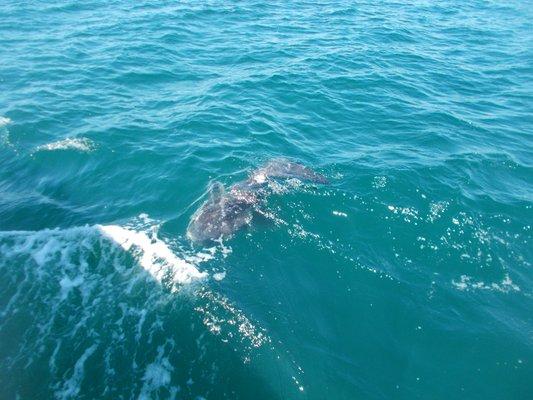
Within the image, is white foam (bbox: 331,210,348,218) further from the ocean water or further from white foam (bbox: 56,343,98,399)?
white foam (bbox: 56,343,98,399)

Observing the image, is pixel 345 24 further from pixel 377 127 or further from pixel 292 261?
pixel 292 261

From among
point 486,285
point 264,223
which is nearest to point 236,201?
point 264,223

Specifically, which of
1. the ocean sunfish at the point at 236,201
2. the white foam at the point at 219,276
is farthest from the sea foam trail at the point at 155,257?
the ocean sunfish at the point at 236,201

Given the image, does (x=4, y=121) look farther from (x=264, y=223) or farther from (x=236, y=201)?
(x=264, y=223)

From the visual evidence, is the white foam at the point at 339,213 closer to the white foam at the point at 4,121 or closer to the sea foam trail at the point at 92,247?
the sea foam trail at the point at 92,247

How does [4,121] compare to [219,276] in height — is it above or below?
above

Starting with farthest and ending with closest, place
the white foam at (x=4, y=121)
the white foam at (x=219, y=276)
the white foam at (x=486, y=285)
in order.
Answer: the white foam at (x=4, y=121)
the white foam at (x=219, y=276)
the white foam at (x=486, y=285)
